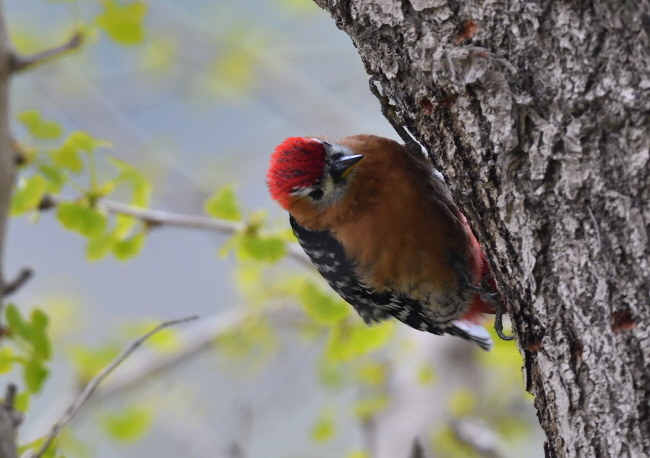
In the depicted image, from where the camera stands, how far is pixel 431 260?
2184 millimetres

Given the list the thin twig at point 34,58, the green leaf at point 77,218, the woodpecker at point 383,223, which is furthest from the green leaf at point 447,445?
the thin twig at point 34,58

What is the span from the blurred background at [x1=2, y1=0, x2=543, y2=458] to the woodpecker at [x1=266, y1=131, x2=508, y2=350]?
26 centimetres

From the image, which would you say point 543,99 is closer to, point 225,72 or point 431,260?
point 431,260

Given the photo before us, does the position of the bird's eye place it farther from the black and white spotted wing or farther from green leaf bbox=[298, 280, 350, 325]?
green leaf bbox=[298, 280, 350, 325]

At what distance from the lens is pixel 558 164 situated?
1177 mm

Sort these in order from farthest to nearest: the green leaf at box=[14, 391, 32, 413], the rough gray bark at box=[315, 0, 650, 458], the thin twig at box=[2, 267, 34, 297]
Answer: the thin twig at box=[2, 267, 34, 297], the green leaf at box=[14, 391, 32, 413], the rough gray bark at box=[315, 0, 650, 458]

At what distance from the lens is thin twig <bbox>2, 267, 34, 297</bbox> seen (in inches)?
85.7

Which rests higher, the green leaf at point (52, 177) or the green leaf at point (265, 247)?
the green leaf at point (52, 177)

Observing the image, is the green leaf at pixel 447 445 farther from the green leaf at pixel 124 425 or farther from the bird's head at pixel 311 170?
the bird's head at pixel 311 170

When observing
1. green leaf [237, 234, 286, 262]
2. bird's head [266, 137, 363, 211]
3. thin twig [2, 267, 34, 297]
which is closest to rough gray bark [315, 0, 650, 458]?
bird's head [266, 137, 363, 211]

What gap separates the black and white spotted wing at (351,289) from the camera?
231cm

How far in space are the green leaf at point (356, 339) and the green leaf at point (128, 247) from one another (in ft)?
2.75

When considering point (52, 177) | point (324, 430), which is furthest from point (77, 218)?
point (324, 430)

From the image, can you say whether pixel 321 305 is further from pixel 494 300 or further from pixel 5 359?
pixel 5 359
